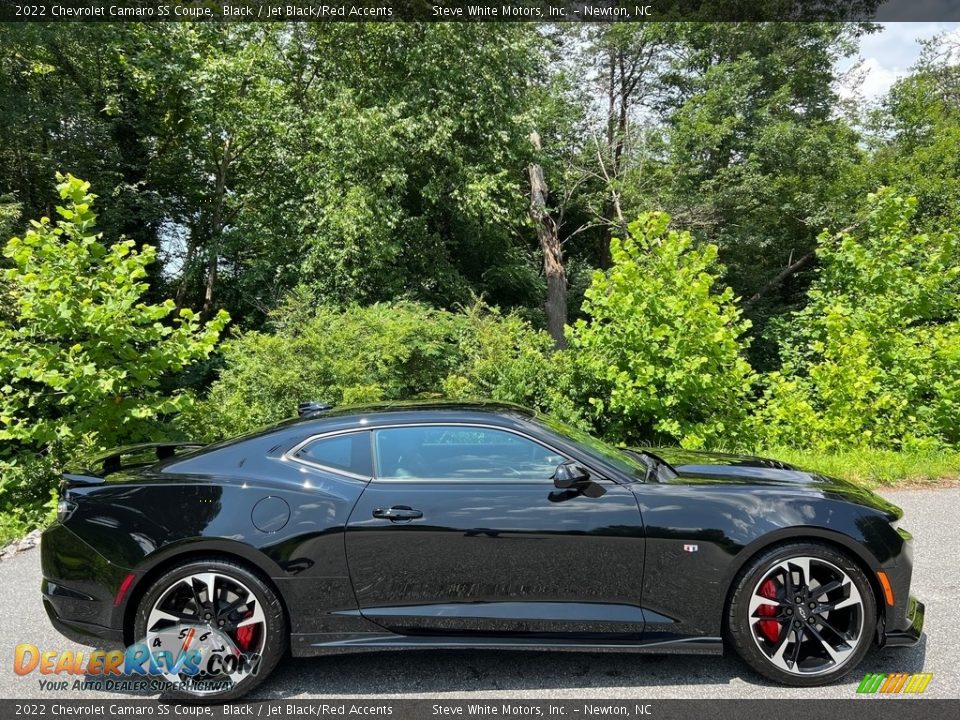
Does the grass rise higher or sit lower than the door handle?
lower

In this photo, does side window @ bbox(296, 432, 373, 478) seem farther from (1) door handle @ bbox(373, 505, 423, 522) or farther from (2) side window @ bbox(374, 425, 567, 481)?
(1) door handle @ bbox(373, 505, 423, 522)

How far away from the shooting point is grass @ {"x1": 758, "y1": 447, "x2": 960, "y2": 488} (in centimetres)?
686

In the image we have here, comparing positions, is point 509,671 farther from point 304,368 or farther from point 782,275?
point 782,275

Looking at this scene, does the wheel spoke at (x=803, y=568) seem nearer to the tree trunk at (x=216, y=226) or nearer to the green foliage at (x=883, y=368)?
the green foliage at (x=883, y=368)

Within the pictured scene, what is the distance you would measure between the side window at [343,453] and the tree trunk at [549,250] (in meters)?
16.2

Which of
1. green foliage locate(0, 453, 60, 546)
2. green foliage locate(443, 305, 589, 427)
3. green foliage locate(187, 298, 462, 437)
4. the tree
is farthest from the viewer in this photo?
the tree

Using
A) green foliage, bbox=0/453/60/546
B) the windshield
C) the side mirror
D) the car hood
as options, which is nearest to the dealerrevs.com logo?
the side mirror

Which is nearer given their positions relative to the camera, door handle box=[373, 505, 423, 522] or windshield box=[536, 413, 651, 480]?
door handle box=[373, 505, 423, 522]

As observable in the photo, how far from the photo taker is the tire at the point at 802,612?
10.9 feet

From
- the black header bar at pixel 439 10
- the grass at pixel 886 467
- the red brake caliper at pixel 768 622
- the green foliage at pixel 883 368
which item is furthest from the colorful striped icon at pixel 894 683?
the black header bar at pixel 439 10

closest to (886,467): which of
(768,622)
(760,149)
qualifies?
(768,622)

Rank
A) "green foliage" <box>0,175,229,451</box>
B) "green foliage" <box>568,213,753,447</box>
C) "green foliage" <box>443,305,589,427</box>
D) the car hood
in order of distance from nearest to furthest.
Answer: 1. the car hood
2. "green foliage" <box>0,175,229,451</box>
3. "green foliage" <box>568,213,753,447</box>
4. "green foliage" <box>443,305,589,427</box>

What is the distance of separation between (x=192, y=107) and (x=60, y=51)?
9.17 ft

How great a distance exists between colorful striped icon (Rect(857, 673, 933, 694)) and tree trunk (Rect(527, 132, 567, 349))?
1644cm
